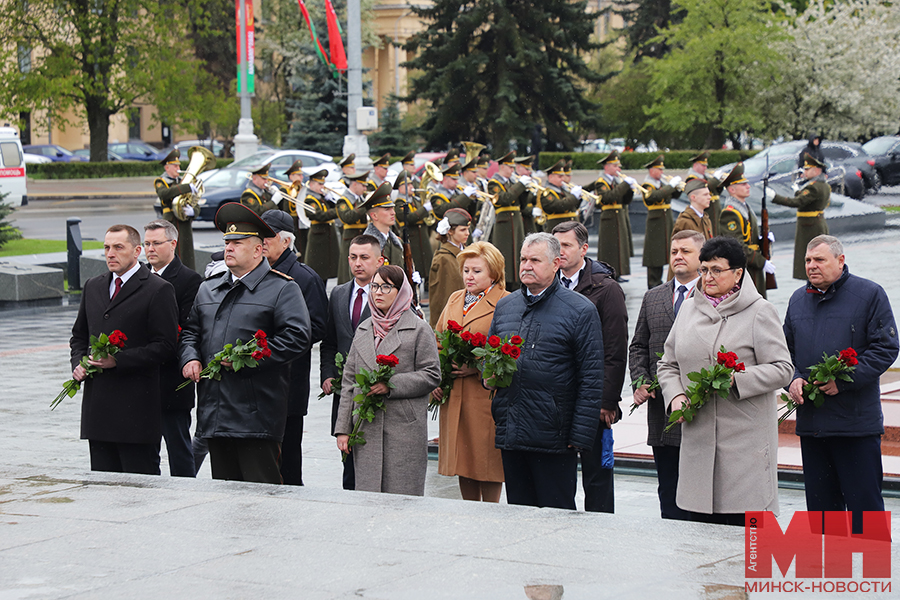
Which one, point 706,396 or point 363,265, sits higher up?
point 363,265

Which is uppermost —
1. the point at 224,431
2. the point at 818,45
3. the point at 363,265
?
the point at 818,45

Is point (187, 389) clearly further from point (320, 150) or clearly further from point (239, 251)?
point (320, 150)

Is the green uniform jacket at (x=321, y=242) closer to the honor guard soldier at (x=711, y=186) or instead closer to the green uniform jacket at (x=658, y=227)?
the green uniform jacket at (x=658, y=227)

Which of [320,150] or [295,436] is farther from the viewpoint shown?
[320,150]

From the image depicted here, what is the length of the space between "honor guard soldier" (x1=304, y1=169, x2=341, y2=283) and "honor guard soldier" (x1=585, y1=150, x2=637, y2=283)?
12.7 ft

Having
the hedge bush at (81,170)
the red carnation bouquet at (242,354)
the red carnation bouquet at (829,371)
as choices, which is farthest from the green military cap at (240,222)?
the hedge bush at (81,170)

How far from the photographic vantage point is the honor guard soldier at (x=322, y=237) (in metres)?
17.3

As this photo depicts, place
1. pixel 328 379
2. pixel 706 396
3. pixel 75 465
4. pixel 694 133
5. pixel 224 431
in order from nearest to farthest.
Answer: pixel 706 396 < pixel 224 431 < pixel 328 379 < pixel 75 465 < pixel 694 133

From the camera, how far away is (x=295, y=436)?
721 centimetres

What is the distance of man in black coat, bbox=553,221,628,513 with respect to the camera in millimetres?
6336

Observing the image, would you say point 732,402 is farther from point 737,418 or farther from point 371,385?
point 371,385

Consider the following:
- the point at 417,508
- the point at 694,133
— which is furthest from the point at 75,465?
the point at 694,133

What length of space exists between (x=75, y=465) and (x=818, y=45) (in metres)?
38.6

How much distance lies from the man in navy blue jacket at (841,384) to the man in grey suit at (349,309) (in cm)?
228
